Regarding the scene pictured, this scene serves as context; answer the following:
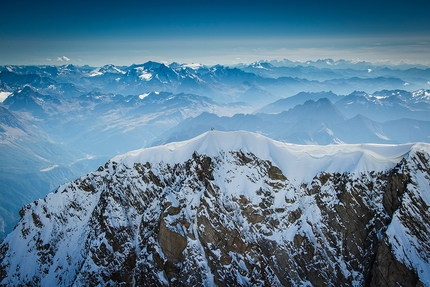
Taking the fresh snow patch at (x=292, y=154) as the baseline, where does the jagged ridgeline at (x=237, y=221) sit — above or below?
below

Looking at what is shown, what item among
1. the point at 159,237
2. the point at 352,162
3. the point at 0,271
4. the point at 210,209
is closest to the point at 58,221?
the point at 0,271

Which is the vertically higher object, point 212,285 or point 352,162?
point 352,162

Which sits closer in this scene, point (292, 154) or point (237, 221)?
point (237, 221)

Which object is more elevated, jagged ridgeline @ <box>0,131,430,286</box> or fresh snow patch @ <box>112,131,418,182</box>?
fresh snow patch @ <box>112,131,418,182</box>

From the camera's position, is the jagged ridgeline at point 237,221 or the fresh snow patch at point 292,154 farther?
the fresh snow patch at point 292,154

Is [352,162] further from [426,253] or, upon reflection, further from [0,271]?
[0,271]

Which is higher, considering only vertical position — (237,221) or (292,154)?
(292,154)

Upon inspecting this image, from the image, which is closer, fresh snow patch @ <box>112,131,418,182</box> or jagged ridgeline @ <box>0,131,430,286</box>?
jagged ridgeline @ <box>0,131,430,286</box>

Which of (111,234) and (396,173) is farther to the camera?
(111,234)
